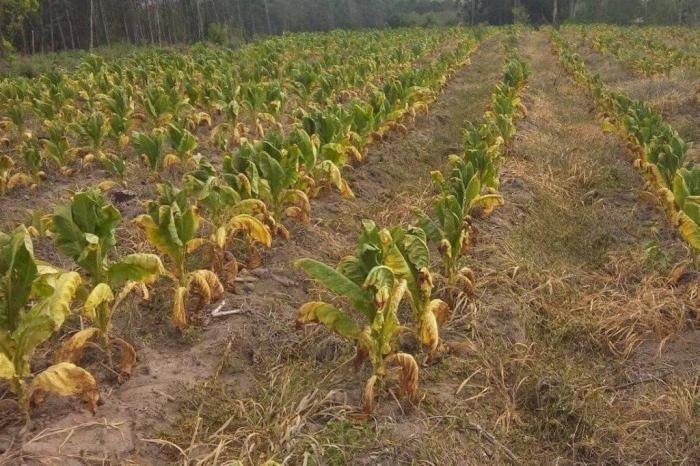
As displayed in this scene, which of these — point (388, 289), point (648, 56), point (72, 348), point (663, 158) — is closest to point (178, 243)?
point (72, 348)

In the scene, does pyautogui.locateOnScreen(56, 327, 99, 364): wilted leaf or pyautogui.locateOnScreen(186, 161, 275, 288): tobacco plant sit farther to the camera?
pyautogui.locateOnScreen(186, 161, 275, 288): tobacco plant

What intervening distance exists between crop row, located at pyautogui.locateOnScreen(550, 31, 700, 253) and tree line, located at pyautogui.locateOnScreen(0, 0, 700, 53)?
1731 cm

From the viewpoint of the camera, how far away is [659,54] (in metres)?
20.3

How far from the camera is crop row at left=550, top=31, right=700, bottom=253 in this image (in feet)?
16.3

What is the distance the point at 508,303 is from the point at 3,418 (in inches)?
137

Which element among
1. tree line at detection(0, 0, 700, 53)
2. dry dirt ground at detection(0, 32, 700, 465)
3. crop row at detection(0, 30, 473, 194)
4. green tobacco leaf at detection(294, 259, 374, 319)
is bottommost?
dry dirt ground at detection(0, 32, 700, 465)

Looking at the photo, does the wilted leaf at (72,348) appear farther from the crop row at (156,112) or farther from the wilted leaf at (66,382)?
the crop row at (156,112)

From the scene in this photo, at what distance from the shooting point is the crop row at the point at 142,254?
327 centimetres

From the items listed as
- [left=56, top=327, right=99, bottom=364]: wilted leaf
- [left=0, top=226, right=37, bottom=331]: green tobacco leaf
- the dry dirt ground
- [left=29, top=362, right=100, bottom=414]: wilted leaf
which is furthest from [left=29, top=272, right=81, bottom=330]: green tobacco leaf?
the dry dirt ground

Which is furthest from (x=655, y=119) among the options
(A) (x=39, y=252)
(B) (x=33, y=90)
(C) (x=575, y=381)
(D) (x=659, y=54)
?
(D) (x=659, y=54)

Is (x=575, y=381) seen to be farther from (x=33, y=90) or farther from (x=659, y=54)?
(x=659, y=54)

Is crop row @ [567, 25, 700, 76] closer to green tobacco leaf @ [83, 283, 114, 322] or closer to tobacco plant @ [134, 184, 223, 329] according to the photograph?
tobacco plant @ [134, 184, 223, 329]

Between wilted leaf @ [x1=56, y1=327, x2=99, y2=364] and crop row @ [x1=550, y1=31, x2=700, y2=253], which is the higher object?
crop row @ [x1=550, y1=31, x2=700, y2=253]

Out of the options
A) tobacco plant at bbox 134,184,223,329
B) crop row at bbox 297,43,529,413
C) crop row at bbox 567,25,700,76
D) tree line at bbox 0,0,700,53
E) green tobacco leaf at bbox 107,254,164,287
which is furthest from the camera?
tree line at bbox 0,0,700,53
